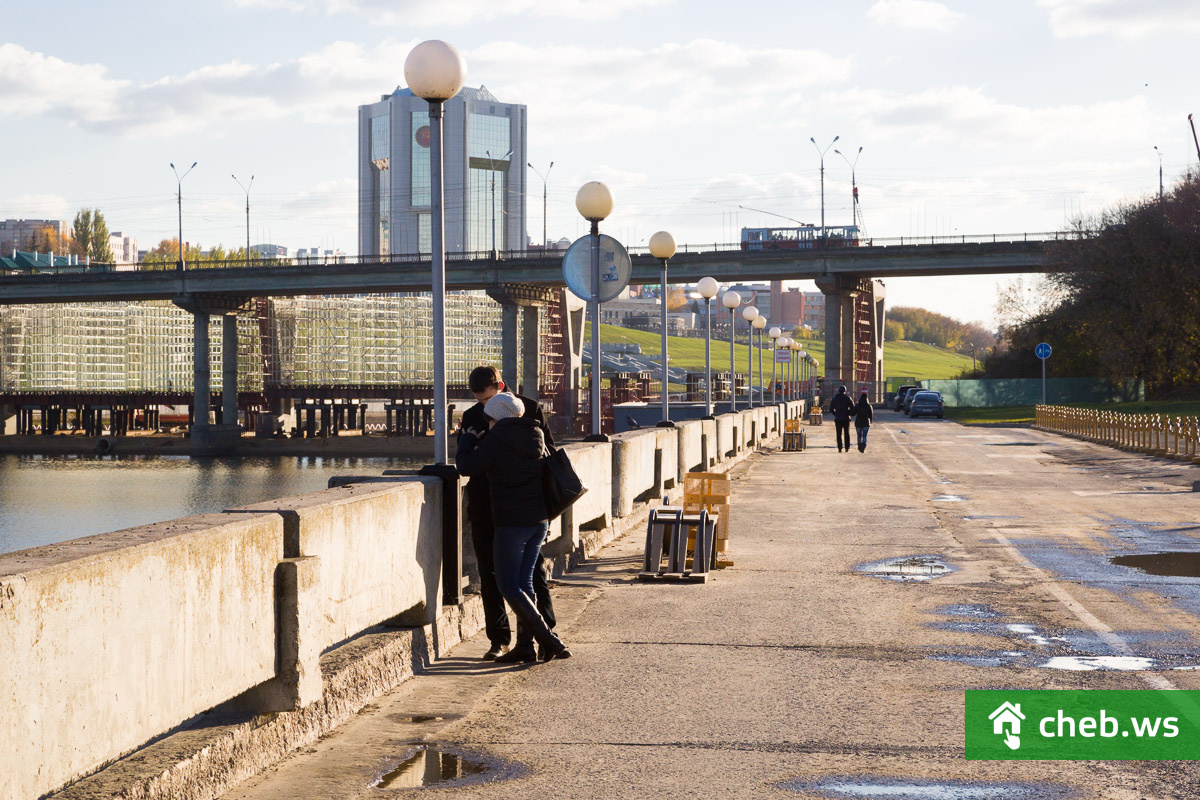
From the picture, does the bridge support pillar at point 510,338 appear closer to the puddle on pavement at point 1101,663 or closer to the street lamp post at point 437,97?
the street lamp post at point 437,97

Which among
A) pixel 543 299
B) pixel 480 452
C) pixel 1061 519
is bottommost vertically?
pixel 1061 519

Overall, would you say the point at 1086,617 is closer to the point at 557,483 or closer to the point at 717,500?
the point at 717,500

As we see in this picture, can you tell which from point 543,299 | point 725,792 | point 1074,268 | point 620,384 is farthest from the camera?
point 620,384

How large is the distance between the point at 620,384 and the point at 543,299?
23413mm

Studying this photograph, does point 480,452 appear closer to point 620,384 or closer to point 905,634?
point 905,634

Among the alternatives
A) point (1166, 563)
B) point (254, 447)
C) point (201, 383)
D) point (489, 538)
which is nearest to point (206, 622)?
point (489, 538)

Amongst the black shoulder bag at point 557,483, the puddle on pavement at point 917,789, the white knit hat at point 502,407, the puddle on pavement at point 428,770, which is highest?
the white knit hat at point 502,407

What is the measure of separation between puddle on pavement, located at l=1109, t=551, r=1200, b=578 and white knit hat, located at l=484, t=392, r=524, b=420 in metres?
7.69

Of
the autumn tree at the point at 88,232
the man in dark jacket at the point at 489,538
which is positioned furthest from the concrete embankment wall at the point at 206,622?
the autumn tree at the point at 88,232

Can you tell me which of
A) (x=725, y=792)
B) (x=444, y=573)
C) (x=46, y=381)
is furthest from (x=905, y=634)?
(x=46, y=381)

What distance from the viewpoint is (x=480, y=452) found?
28.4 feet

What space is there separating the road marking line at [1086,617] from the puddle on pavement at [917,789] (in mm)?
2461

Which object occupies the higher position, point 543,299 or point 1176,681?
point 543,299

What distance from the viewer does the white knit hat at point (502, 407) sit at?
8688 mm
